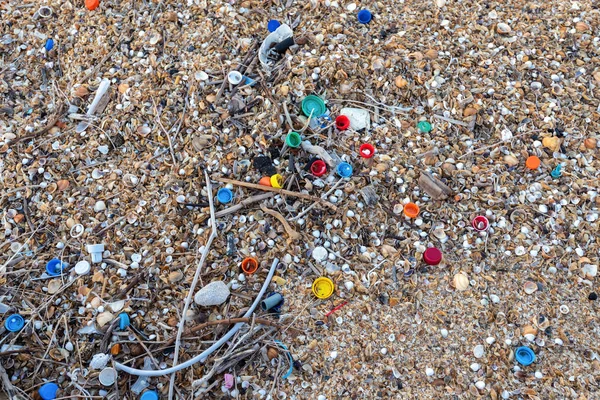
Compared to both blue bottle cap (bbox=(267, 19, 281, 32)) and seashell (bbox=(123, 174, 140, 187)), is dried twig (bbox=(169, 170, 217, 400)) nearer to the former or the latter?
seashell (bbox=(123, 174, 140, 187))

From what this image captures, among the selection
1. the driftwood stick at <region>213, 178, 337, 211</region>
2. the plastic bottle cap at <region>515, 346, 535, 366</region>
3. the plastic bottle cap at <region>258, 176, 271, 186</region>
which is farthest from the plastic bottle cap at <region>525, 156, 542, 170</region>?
the plastic bottle cap at <region>258, 176, 271, 186</region>

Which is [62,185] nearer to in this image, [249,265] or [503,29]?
[249,265]

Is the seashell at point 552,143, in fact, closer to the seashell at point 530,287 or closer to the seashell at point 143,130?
the seashell at point 530,287

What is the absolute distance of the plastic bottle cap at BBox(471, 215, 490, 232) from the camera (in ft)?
6.84

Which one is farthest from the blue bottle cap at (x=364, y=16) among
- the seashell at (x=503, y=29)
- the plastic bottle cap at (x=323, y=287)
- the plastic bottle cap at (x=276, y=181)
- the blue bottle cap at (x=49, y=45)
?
the blue bottle cap at (x=49, y=45)

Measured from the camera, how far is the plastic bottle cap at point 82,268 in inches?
80.3

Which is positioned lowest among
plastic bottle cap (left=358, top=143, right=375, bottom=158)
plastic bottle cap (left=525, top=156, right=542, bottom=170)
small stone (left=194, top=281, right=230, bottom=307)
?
small stone (left=194, top=281, right=230, bottom=307)

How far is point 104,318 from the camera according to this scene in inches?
76.9

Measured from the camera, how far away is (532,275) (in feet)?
6.63

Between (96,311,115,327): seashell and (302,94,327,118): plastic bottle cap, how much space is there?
124 centimetres

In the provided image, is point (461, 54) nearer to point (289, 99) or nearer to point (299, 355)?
point (289, 99)

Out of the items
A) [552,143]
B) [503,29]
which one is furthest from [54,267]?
[503,29]

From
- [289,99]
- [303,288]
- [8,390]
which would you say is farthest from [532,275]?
[8,390]

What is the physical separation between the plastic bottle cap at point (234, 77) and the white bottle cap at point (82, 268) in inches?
41.8
